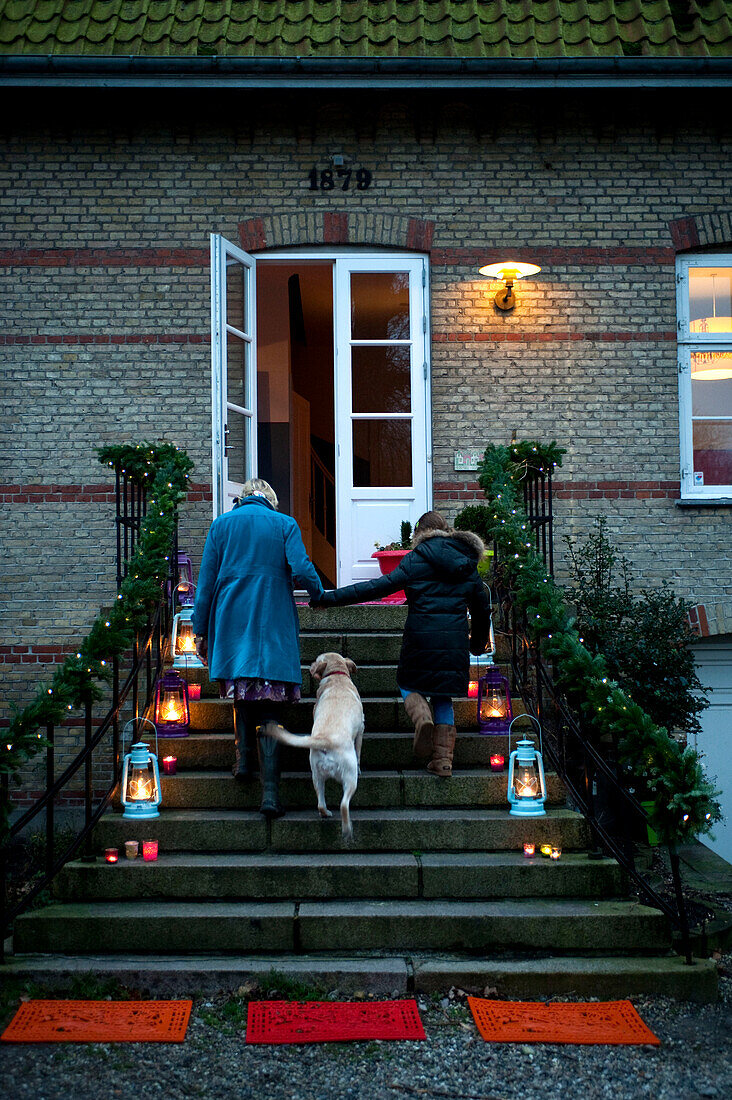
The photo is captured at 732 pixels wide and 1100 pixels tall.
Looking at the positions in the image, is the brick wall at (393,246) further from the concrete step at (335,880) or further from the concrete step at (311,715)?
the concrete step at (335,880)

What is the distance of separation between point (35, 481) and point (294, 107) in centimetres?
371

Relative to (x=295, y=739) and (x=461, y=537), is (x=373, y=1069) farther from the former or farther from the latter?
(x=461, y=537)

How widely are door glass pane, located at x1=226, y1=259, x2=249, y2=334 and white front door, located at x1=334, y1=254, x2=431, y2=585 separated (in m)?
0.80

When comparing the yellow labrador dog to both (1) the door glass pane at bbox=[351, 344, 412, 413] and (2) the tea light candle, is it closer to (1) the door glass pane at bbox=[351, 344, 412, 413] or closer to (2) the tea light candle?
(2) the tea light candle

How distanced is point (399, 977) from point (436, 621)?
191 cm

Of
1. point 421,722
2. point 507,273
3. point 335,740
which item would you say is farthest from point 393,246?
point 335,740

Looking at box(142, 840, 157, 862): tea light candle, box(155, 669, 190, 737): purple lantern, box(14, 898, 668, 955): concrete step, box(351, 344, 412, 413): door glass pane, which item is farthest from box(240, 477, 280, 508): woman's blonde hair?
box(351, 344, 412, 413): door glass pane

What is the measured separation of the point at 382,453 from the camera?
840 cm

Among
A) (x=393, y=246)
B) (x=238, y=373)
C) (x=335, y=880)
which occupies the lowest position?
(x=335, y=880)

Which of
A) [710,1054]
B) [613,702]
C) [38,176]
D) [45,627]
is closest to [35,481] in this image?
[45,627]

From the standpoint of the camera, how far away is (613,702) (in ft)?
15.7

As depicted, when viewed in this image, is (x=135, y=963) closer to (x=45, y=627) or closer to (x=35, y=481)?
(x=45, y=627)

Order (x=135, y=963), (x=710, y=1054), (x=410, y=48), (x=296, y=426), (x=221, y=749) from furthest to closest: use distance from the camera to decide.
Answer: (x=296, y=426), (x=410, y=48), (x=221, y=749), (x=135, y=963), (x=710, y=1054)

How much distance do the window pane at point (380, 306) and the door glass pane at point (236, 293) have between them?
93 centimetres
